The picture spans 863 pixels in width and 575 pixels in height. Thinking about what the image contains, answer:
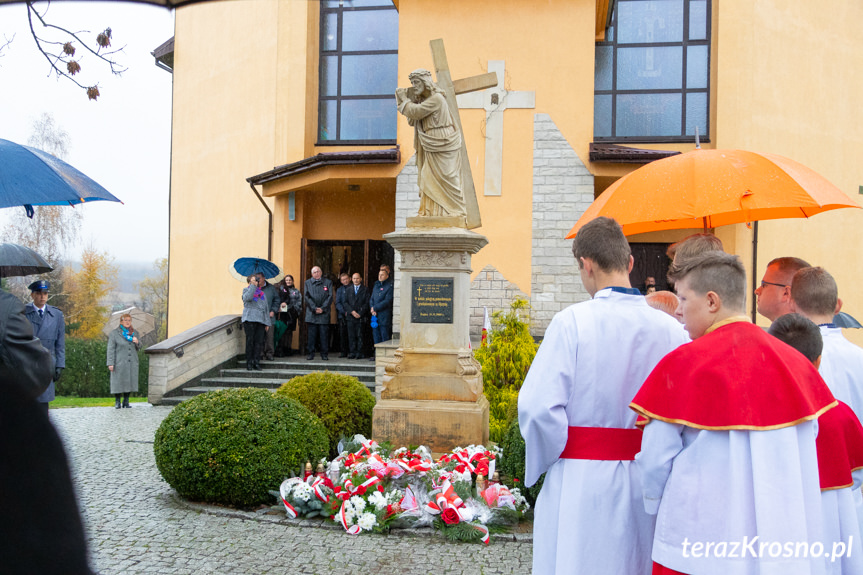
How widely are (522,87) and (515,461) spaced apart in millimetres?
10502

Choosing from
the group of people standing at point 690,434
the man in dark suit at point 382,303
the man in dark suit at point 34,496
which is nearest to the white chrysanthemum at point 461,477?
the group of people standing at point 690,434

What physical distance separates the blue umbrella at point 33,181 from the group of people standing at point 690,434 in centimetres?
335

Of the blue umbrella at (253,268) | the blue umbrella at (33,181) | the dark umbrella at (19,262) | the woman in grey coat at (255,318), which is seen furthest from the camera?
the blue umbrella at (253,268)

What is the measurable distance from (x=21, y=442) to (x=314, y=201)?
17.1m

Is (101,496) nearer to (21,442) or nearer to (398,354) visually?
(398,354)

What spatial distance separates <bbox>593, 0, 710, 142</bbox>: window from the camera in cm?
1566

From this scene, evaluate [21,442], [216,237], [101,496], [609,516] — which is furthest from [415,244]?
[216,237]

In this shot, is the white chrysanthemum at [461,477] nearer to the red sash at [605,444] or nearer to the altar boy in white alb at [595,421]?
the altar boy in white alb at [595,421]

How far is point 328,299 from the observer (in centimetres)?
1476

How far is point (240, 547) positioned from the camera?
17.3 feet

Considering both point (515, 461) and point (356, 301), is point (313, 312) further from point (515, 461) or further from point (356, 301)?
point (515, 461)

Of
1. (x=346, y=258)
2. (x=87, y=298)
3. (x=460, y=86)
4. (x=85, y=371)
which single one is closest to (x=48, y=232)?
(x=87, y=298)

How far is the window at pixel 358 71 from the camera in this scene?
1694 cm

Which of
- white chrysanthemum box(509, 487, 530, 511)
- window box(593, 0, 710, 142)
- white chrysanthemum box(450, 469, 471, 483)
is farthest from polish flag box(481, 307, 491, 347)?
window box(593, 0, 710, 142)
